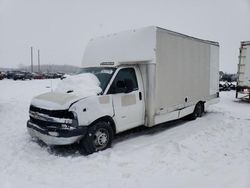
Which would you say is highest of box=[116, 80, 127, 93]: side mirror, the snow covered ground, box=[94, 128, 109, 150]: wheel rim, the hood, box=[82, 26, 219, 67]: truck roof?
box=[82, 26, 219, 67]: truck roof

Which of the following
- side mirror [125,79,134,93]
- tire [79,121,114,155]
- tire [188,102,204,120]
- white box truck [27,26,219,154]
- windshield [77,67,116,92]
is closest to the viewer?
white box truck [27,26,219,154]

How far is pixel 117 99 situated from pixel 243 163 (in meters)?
3.13

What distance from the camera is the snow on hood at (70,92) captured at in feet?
17.9

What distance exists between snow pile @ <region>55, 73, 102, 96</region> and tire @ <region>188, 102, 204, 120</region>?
14.9ft

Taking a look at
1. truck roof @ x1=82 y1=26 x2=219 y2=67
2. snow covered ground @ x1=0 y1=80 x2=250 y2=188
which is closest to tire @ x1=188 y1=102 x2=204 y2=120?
snow covered ground @ x1=0 y1=80 x2=250 y2=188

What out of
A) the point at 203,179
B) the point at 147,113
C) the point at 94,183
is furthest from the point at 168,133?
the point at 94,183

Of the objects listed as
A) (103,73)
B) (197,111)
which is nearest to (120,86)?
(103,73)

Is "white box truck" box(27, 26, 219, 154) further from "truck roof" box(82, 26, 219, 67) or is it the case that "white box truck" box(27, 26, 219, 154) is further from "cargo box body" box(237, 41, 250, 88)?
"cargo box body" box(237, 41, 250, 88)

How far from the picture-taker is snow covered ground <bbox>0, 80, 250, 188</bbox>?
432cm

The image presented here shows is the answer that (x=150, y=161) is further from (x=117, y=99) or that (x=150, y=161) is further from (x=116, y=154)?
(x=117, y=99)

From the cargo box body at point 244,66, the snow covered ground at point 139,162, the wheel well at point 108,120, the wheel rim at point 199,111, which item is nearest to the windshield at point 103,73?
the wheel well at point 108,120

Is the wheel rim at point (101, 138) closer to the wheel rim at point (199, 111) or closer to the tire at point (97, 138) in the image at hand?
the tire at point (97, 138)

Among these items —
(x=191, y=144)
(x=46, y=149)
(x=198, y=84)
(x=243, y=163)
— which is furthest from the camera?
(x=198, y=84)

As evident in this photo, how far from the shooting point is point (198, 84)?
9.37m
